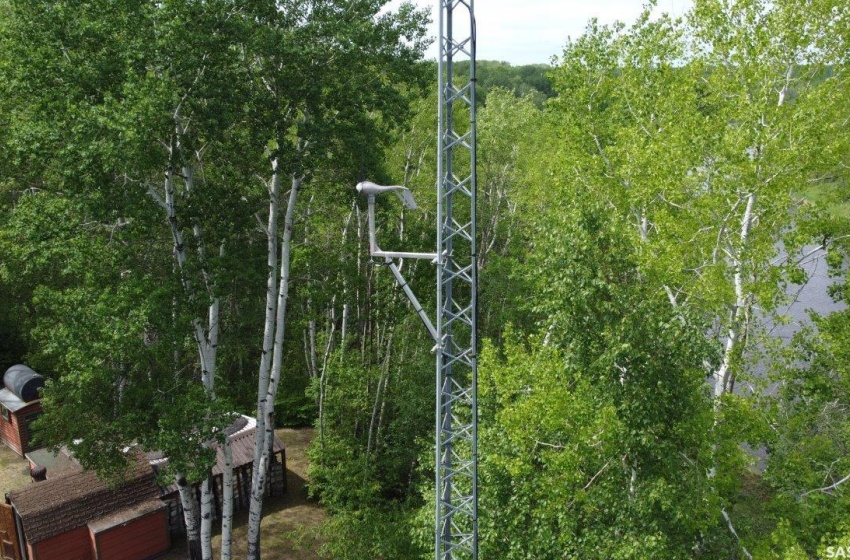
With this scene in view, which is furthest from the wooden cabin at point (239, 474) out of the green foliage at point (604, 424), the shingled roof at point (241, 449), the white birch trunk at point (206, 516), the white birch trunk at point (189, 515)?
the green foliage at point (604, 424)

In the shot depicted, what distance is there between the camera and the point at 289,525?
1756cm

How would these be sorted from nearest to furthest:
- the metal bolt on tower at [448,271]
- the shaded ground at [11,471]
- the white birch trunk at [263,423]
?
the metal bolt on tower at [448,271], the white birch trunk at [263,423], the shaded ground at [11,471]

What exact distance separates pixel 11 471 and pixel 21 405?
1918 millimetres

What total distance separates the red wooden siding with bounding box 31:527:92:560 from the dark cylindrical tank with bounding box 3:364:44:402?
22.5ft

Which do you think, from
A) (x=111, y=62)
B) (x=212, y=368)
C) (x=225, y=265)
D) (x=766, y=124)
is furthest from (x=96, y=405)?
(x=766, y=124)

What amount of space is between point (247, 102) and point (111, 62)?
2.21 meters

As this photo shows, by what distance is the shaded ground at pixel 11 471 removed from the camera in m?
19.0

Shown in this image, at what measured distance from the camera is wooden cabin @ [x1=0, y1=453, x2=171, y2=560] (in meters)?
15.1

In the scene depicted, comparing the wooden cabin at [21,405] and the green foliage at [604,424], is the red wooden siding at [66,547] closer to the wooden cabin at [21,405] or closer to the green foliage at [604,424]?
the wooden cabin at [21,405]

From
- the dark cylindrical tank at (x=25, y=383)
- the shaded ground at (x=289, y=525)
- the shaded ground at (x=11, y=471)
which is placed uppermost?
the dark cylindrical tank at (x=25, y=383)

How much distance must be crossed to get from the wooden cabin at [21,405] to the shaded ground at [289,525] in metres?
7.03

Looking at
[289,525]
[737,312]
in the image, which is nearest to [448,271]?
[737,312]

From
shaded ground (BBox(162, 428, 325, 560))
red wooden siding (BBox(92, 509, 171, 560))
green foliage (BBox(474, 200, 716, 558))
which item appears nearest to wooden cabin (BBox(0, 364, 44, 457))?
red wooden siding (BBox(92, 509, 171, 560))

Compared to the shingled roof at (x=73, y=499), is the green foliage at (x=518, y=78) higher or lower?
higher
